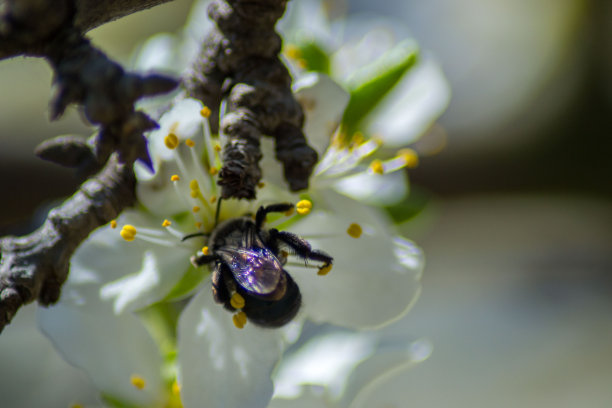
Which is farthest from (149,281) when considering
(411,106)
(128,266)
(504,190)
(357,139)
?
(504,190)

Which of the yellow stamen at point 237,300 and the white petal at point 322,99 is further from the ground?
the white petal at point 322,99

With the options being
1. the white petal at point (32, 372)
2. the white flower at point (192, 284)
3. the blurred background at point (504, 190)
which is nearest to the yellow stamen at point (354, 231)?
the white flower at point (192, 284)

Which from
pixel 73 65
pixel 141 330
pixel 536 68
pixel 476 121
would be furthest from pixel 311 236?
pixel 536 68

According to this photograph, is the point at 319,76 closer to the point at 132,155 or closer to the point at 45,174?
the point at 132,155

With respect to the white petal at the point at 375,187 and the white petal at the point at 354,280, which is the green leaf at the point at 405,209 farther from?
the white petal at the point at 354,280

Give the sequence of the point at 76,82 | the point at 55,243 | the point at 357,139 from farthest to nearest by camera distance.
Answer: the point at 357,139 → the point at 55,243 → the point at 76,82

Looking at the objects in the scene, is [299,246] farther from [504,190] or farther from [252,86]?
[504,190]
